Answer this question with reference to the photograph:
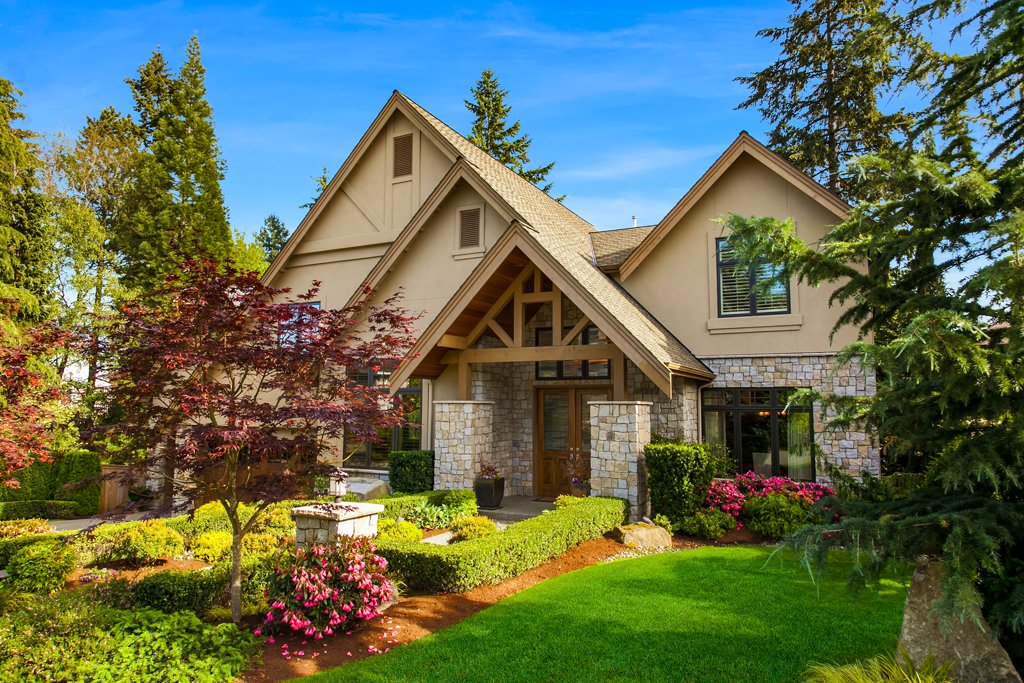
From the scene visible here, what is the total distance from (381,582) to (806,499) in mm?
8619

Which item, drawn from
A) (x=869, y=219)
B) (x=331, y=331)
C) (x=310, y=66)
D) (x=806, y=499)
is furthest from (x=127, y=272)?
(x=869, y=219)

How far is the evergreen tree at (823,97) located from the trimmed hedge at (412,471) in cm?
1770

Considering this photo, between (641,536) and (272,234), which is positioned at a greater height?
(272,234)

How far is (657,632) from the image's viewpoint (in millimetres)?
6754

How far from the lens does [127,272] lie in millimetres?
26125

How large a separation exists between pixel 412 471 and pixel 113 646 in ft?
28.7

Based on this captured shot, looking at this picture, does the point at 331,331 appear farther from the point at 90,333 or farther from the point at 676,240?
the point at 676,240

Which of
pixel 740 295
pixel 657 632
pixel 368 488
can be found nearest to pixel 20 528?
pixel 368 488

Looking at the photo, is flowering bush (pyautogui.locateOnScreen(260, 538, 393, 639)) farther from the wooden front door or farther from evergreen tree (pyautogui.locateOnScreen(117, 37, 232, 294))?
evergreen tree (pyautogui.locateOnScreen(117, 37, 232, 294))

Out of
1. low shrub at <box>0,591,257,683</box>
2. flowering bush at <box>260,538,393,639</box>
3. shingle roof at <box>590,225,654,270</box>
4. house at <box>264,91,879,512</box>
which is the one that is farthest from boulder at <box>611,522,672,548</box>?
shingle roof at <box>590,225,654,270</box>

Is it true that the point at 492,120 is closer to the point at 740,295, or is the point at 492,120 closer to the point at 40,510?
the point at 740,295

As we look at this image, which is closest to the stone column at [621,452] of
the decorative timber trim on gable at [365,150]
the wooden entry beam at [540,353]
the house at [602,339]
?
the house at [602,339]

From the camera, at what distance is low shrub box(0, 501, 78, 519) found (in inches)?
663

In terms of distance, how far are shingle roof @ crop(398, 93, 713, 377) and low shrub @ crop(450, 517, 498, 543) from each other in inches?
164
